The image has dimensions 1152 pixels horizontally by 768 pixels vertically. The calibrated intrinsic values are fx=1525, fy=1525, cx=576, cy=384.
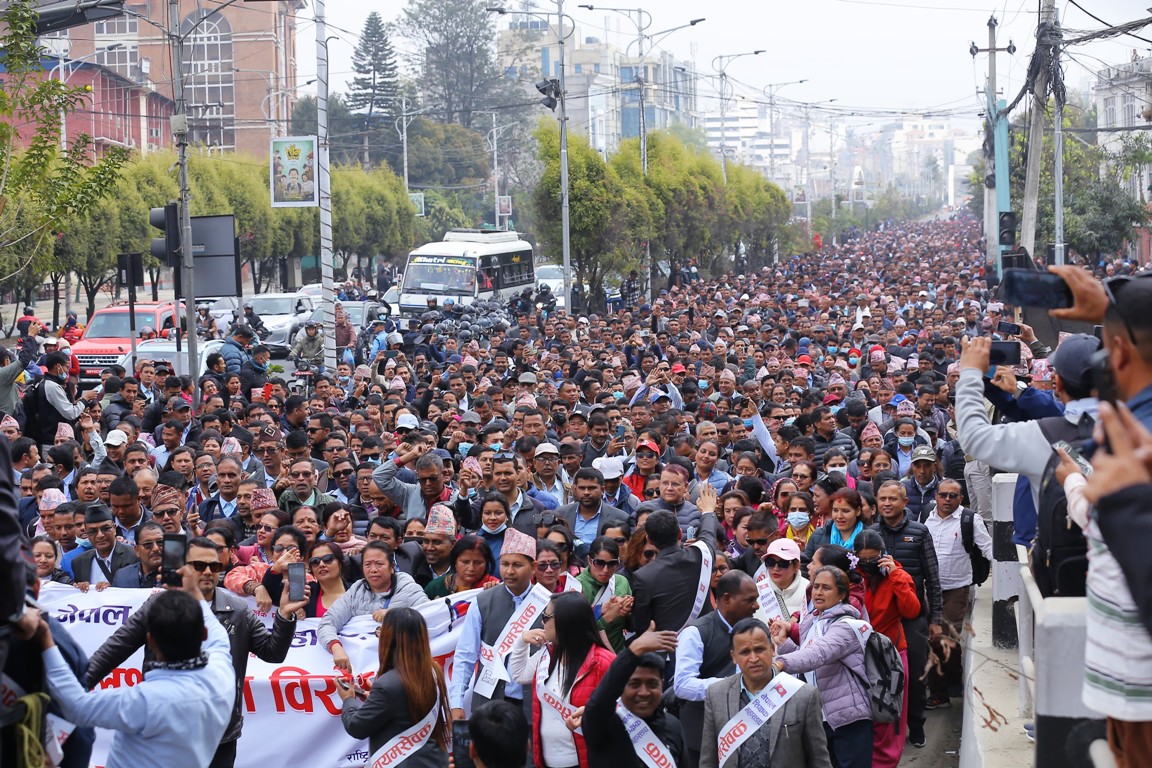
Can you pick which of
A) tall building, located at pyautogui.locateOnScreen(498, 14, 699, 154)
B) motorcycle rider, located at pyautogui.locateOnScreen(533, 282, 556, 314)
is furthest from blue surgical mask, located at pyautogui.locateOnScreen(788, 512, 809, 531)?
tall building, located at pyautogui.locateOnScreen(498, 14, 699, 154)

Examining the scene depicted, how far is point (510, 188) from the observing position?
100m

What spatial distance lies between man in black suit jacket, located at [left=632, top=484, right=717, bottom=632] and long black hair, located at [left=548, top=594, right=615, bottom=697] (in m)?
0.96

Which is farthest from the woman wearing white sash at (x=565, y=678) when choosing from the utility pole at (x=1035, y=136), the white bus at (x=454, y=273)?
the white bus at (x=454, y=273)

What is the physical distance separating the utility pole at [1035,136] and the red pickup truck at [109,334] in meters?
15.2

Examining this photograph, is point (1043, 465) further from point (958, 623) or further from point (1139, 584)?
point (958, 623)

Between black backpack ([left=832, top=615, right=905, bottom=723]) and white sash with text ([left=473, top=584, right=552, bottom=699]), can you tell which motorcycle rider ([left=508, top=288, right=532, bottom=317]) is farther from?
white sash with text ([left=473, top=584, right=552, bottom=699])

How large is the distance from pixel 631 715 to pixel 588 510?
3209 mm

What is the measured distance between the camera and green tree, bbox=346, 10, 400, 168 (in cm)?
9050

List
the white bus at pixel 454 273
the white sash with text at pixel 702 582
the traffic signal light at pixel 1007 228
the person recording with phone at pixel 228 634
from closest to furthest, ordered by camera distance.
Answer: the person recording with phone at pixel 228 634 → the white sash with text at pixel 702 582 → the traffic signal light at pixel 1007 228 → the white bus at pixel 454 273

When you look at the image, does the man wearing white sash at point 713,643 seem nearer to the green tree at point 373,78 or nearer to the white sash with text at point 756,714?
the white sash with text at point 756,714

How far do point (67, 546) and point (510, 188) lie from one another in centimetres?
9270

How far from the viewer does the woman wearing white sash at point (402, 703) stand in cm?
580

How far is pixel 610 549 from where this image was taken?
24.1 ft

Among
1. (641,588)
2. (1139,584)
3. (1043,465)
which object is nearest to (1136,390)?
(1139,584)
